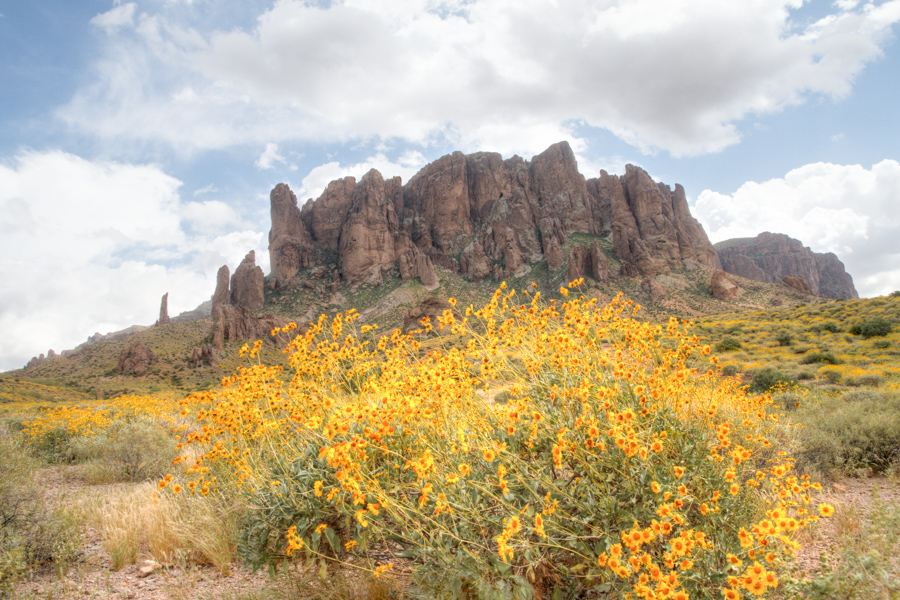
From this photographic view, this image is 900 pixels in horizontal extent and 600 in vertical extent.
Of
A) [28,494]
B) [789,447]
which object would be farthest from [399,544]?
[789,447]

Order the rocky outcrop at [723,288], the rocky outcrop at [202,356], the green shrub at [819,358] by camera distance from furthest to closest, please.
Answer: the rocky outcrop at [723,288] < the rocky outcrop at [202,356] < the green shrub at [819,358]

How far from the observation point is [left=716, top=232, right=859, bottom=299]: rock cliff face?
134875 millimetres

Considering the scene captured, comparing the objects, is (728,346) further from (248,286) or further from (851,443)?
(248,286)

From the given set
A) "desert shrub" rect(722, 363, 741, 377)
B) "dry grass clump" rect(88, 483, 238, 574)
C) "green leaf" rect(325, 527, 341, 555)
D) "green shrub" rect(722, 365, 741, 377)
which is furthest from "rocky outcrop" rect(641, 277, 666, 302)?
"green leaf" rect(325, 527, 341, 555)

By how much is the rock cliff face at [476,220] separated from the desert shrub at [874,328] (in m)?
57.5

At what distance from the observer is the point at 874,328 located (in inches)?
775

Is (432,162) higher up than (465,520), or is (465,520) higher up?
(432,162)

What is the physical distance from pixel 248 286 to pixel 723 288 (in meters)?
86.9

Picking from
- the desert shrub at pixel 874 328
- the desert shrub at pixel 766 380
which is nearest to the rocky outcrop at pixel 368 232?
the desert shrub at pixel 874 328

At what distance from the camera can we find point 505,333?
140 inches

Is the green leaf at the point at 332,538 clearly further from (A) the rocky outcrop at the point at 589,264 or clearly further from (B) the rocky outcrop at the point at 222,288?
(B) the rocky outcrop at the point at 222,288

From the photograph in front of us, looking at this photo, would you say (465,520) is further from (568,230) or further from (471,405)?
(568,230)

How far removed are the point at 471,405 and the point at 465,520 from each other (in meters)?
0.95

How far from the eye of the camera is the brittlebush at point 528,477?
211cm
